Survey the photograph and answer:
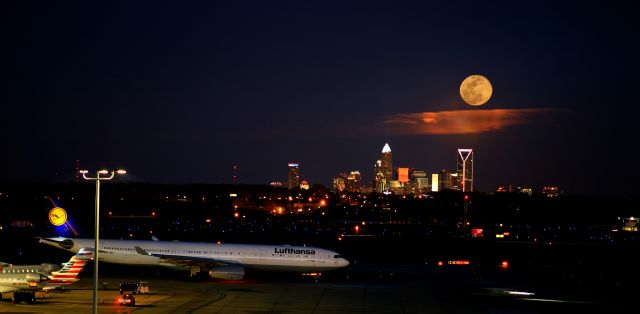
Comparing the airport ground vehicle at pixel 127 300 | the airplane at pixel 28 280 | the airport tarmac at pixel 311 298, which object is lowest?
the airport tarmac at pixel 311 298

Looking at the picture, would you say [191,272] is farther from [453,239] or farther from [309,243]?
[453,239]

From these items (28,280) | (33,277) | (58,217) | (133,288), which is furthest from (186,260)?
(58,217)

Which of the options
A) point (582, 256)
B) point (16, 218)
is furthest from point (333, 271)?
point (16, 218)

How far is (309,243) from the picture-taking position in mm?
106000

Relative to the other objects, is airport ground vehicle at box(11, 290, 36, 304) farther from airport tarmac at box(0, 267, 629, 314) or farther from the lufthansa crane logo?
the lufthansa crane logo

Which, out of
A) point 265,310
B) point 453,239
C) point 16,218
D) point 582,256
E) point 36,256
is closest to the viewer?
point 265,310

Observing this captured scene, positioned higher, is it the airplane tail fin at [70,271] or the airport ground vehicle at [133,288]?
the airplane tail fin at [70,271]

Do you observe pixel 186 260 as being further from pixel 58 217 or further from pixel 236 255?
pixel 58 217

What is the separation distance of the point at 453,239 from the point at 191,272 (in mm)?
78219

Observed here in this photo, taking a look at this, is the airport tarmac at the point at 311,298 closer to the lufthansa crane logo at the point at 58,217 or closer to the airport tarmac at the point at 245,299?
the airport tarmac at the point at 245,299

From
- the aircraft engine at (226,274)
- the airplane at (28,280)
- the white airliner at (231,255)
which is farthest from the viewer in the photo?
the white airliner at (231,255)

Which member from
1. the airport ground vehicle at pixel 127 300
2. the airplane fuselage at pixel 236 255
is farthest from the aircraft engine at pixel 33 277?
the airplane fuselage at pixel 236 255

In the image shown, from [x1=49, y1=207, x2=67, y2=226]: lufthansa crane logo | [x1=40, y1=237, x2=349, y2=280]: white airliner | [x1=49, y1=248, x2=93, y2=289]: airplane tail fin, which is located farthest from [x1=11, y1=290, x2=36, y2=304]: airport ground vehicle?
[x1=49, y1=207, x2=67, y2=226]: lufthansa crane logo

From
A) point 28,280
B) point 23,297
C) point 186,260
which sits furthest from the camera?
point 186,260
